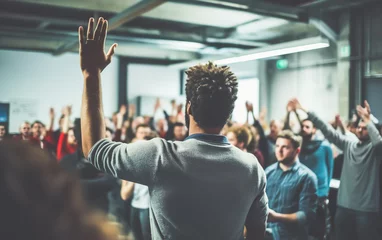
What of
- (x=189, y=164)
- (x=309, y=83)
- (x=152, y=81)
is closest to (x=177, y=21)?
(x=309, y=83)

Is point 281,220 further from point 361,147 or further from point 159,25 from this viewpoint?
point 159,25

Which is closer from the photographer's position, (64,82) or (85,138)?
(85,138)

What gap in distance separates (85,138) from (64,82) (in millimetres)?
9165

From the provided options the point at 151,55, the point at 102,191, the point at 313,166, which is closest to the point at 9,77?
the point at 151,55

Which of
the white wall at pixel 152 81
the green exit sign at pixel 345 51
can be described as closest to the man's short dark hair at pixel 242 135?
the green exit sign at pixel 345 51

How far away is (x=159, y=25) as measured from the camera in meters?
8.69

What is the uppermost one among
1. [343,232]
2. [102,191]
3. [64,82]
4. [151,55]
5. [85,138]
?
[151,55]

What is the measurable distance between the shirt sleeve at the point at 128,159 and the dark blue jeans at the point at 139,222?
262cm

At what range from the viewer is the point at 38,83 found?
9414 mm

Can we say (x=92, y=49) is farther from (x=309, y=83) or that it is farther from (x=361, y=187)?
(x=309, y=83)

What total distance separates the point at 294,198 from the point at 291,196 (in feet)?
0.08

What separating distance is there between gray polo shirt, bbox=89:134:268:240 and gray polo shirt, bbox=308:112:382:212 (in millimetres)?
2932

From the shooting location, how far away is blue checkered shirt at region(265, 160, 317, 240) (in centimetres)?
273

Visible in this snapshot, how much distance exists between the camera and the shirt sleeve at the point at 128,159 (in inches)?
39.7
